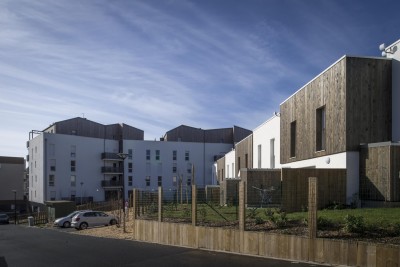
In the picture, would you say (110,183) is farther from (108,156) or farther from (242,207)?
(242,207)

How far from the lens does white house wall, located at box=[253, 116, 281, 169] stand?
3319 centimetres

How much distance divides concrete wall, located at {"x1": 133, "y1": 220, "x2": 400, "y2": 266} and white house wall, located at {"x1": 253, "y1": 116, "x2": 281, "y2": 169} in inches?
701

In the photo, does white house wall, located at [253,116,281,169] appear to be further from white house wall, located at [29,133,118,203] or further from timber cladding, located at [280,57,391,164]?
white house wall, located at [29,133,118,203]

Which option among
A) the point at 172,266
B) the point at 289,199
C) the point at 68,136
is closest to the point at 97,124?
the point at 68,136

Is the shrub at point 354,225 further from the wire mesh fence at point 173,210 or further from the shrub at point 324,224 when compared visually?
the wire mesh fence at point 173,210

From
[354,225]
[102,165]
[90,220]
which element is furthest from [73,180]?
[354,225]

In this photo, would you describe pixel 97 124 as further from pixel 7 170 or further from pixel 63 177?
pixel 7 170

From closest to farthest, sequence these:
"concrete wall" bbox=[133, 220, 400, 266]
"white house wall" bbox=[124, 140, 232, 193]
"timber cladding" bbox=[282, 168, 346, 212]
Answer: "concrete wall" bbox=[133, 220, 400, 266]
"timber cladding" bbox=[282, 168, 346, 212]
"white house wall" bbox=[124, 140, 232, 193]

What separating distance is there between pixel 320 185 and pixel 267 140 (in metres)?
15.5

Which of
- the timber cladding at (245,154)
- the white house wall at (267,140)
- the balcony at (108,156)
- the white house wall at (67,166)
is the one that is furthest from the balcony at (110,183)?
the white house wall at (267,140)

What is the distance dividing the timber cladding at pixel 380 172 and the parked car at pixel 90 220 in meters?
18.5

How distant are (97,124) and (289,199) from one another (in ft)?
196

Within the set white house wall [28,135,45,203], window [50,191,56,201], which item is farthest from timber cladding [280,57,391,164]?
white house wall [28,135,45,203]

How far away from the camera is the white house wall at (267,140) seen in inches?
1307
